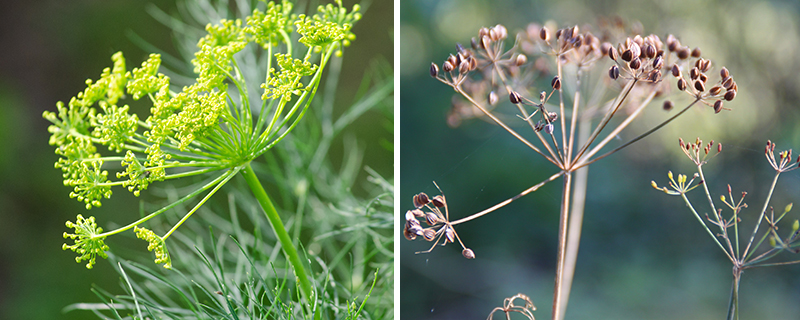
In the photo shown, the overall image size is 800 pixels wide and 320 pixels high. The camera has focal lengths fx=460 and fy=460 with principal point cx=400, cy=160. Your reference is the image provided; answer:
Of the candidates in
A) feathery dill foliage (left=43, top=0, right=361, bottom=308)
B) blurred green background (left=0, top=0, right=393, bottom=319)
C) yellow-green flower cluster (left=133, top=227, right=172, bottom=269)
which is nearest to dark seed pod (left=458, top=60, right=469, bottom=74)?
feathery dill foliage (left=43, top=0, right=361, bottom=308)

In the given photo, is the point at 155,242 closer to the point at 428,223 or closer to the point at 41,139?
the point at 428,223

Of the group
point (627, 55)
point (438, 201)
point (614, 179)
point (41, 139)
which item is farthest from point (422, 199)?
point (41, 139)

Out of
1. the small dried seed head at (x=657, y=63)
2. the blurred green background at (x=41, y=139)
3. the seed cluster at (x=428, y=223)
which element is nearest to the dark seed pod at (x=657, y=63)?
the small dried seed head at (x=657, y=63)

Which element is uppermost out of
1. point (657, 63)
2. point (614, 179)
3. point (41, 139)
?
point (41, 139)

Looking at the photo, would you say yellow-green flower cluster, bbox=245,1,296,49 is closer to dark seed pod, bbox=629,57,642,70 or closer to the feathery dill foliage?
the feathery dill foliage

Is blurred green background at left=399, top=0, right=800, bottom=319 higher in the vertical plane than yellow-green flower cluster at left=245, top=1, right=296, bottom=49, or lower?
lower

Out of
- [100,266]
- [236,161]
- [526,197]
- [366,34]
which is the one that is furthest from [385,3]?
[100,266]

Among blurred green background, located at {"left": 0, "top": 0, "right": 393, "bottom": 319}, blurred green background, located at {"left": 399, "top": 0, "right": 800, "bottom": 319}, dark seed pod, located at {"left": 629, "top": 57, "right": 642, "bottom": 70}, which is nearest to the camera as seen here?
dark seed pod, located at {"left": 629, "top": 57, "right": 642, "bottom": 70}
